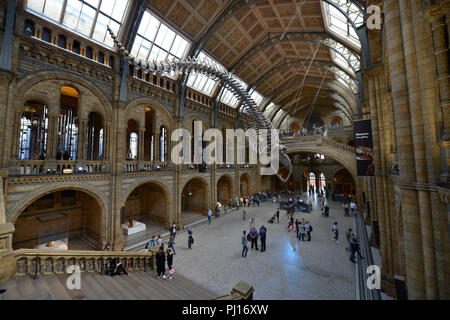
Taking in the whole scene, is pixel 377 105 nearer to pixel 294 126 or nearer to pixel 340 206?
pixel 340 206

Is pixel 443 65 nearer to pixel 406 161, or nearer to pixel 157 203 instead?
pixel 406 161

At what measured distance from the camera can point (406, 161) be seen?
359 cm

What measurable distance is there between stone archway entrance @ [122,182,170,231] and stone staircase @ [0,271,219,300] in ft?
24.4

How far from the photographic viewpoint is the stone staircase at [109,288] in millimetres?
3891

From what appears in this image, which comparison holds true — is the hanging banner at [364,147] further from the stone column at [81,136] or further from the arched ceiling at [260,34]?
the stone column at [81,136]

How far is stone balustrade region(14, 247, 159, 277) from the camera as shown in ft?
15.0

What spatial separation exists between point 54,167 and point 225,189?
51.8ft

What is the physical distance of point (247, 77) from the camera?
19.9 m

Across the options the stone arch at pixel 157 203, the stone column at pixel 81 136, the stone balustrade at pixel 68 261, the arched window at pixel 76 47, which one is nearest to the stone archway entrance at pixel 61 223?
the stone arch at pixel 157 203

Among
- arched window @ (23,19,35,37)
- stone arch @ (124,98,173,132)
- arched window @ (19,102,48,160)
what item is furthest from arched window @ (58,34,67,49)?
arched window @ (19,102,48,160)

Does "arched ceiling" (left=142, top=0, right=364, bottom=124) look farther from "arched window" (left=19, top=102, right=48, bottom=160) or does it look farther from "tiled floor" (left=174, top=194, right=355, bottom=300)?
"arched window" (left=19, top=102, right=48, bottom=160)

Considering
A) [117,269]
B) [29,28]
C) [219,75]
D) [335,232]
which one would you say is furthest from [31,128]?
[335,232]
